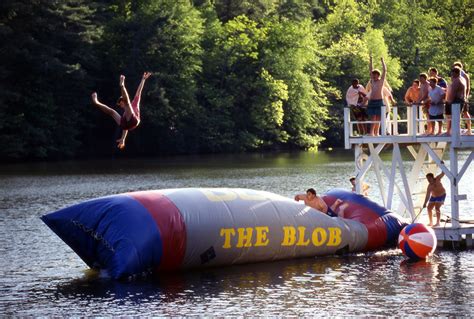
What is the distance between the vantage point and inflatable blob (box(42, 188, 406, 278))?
28.1 m

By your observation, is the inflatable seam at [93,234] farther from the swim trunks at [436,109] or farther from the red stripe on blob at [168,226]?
the swim trunks at [436,109]

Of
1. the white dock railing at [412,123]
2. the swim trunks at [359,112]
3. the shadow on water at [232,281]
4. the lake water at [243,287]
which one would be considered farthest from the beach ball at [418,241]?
the swim trunks at [359,112]

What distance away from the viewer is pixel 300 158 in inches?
3524

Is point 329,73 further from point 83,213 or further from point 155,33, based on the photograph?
point 83,213

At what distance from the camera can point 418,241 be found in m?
31.3

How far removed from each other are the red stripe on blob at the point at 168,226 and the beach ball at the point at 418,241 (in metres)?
6.41

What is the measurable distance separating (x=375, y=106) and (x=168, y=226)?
8.63 meters

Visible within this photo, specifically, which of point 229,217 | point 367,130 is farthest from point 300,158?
point 229,217

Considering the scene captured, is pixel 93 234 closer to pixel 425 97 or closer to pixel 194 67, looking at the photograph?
pixel 425 97

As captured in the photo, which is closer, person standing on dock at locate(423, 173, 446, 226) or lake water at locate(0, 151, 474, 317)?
lake water at locate(0, 151, 474, 317)

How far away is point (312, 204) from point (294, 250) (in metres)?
1.95

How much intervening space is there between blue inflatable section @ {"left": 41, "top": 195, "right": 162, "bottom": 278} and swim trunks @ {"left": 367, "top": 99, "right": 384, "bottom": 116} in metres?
8.76

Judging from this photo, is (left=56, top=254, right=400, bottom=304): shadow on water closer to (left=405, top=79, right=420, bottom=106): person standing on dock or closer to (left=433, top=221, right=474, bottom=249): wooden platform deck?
(left=433, top=221, right=474, bottom=249): wooden platform deck

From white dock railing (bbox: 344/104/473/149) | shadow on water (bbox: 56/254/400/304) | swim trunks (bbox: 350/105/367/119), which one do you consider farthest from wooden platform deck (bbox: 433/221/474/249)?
swim trunks (bbox: 350/105/367/119)
